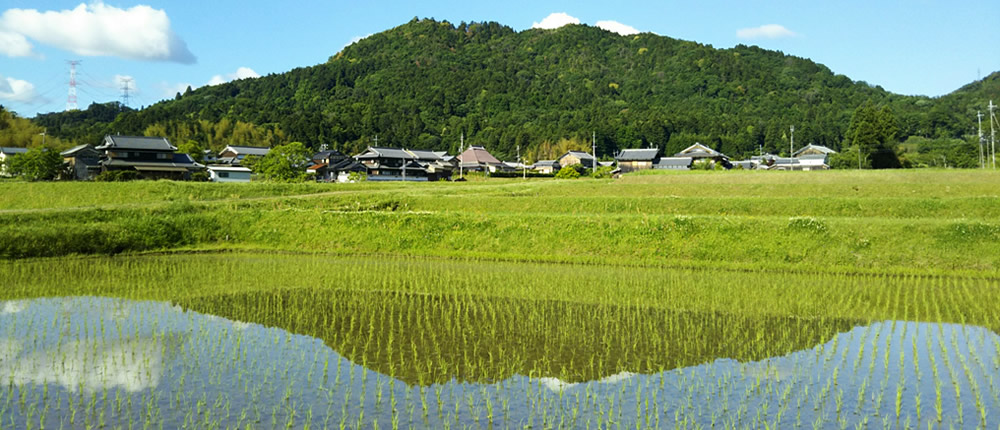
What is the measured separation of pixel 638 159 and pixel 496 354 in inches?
2487

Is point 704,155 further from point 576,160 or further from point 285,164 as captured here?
point 285,164

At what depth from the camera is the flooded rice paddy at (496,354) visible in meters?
7.15

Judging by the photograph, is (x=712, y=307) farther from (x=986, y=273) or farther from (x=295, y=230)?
(x=295, y=230)

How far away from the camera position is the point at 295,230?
77.3ft

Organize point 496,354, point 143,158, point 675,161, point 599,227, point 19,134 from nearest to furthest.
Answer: point 496,354, point 599,227, point 143,158, point 19,134, point 675,161

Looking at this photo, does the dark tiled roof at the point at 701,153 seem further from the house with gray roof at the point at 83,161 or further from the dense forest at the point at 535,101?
the house with gray roof at the point at 83,161

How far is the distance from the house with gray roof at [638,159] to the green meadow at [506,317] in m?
42.9

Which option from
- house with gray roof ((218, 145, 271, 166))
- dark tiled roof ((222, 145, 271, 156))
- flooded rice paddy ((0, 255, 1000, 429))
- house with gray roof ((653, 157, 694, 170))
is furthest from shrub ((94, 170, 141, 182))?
house with gray roof ((653, 157, 694, 170))

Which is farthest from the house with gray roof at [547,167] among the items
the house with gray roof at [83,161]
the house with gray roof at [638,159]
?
the house with gray roof at [83,161]

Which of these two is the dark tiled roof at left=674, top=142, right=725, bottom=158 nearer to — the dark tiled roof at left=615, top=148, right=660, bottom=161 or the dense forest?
the dark tiled roof at left=615, top=148, right=660, bottom=161

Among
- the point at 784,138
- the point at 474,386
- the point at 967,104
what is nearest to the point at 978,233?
the point at 474,386

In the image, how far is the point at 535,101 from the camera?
13338 cm

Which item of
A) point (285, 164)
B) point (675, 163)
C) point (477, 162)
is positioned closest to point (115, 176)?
point (285, 164)

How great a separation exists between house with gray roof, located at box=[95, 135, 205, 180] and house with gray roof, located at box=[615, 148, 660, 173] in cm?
4385
